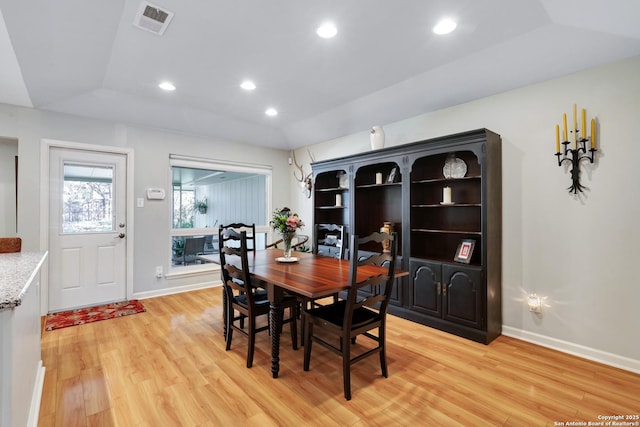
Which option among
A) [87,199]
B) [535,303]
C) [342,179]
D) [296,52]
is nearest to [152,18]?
[296,52]

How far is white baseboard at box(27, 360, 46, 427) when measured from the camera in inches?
64.3

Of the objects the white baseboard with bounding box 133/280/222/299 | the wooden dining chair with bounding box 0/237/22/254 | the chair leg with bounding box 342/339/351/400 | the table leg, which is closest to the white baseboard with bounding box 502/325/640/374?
the chair leg with bounding box 342/339/351/400

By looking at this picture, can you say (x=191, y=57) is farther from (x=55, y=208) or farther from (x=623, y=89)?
(x=623, y=89)

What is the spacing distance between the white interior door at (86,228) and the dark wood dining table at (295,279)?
2.40m

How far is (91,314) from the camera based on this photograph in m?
3.54

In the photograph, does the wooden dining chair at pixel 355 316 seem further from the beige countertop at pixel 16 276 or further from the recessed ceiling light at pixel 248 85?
the recessed ceiling light at pixel 248 85

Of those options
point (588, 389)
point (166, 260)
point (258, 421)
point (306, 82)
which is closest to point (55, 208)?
point (166, 260)

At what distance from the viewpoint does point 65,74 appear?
2854 millimetres

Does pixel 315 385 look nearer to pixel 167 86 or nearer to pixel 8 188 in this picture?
pixel 167 86

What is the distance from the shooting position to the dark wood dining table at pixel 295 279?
1918mm

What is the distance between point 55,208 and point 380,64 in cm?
399

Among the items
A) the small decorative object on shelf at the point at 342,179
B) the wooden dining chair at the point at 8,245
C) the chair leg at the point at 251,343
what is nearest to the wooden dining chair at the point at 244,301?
the chair leg at the point at 251,343

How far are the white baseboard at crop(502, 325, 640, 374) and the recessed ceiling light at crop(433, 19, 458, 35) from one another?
8.85 feet

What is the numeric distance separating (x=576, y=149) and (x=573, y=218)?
576 mm
